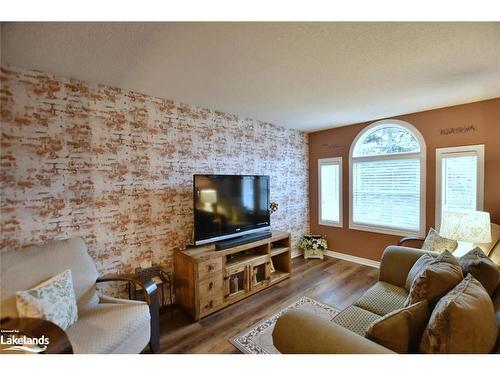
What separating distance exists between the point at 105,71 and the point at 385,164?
138 inches

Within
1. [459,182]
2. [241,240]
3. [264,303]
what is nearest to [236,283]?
[264,303]

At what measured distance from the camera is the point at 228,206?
242 cm

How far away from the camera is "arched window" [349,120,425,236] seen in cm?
293

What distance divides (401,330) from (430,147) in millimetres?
2700

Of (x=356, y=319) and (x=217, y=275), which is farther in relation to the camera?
(x=217, y=275)

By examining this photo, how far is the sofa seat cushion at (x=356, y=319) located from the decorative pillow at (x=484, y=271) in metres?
0.60

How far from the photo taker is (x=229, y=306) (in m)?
2.28

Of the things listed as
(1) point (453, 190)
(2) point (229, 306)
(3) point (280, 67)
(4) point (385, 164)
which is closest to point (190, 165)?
(3) point (280, 67)

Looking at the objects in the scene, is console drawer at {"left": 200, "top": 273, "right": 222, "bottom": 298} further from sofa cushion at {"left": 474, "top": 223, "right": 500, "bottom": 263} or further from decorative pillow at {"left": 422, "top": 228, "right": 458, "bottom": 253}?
sofa cushion at {"left": 474, "top": 223, "right": 500, "bottom": 263}

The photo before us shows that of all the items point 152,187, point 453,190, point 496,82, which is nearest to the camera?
point 496,82

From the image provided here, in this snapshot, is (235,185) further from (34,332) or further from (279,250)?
(34,332)

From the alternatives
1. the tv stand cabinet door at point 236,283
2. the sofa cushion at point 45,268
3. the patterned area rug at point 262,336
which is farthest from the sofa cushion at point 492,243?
the sofa cushion at point 45,268

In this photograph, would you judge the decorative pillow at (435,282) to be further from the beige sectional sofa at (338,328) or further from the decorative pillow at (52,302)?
the decorative pillow at (52,302)
